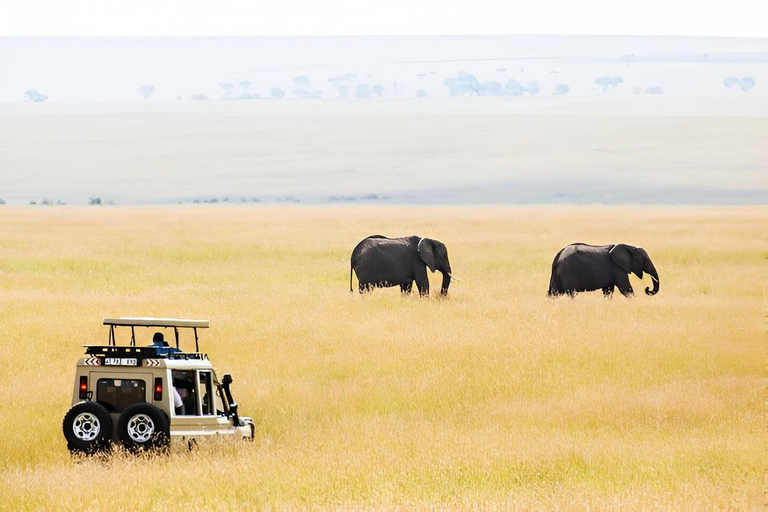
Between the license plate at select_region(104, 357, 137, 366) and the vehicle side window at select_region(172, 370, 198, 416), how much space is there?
0.64 meters

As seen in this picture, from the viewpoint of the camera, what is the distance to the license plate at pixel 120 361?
37.9ft

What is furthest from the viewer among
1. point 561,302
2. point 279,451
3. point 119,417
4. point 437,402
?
point 561,302

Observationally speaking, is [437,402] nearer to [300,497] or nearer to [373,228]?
[300,497]

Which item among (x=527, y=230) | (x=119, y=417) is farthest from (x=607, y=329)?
(x=527, y=230)

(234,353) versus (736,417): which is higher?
(234,353)

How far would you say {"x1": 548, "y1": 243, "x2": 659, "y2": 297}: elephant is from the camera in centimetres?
2819

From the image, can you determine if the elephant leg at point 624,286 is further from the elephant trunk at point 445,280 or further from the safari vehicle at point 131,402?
the safari vehicle at point 131,402

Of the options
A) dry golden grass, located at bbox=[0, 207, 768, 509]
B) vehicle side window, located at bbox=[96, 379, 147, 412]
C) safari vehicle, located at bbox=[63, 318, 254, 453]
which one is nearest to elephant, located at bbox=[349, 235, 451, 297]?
dry golden grass, located at bbox=[0, 207, 768, 509]

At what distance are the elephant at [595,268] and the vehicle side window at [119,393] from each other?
17.9 m

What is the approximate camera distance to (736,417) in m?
14.8

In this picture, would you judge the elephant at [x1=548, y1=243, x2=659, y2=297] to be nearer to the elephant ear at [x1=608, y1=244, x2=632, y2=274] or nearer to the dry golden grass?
the elephant ear at [x1=608, y1=244, x2=632, y2=274]

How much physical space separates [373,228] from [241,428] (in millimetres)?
51432

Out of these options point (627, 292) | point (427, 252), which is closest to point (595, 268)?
point (627, 292)

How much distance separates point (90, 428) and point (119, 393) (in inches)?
17.3
